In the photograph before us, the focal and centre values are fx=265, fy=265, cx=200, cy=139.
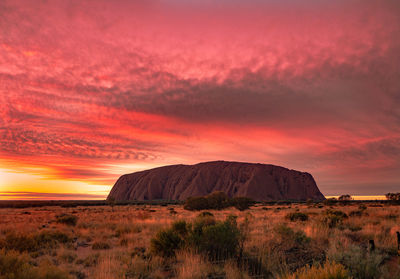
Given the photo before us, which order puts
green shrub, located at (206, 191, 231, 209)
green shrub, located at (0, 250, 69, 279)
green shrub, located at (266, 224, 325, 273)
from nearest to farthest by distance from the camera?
green shrub, located at (0, 250, 69, 279)
green shrub, located at (266, 224, 325, 273)
green shrub, located at (206, 191, 231, 209)

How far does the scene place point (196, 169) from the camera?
151875mm

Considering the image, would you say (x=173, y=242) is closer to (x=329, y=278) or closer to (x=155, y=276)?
(x=155, y=276)

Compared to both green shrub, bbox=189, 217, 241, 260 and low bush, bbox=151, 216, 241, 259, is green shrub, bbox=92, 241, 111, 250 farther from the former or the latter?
green shrub, bbox=189, 217, 241, 260

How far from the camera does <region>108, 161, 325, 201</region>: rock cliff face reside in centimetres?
13162

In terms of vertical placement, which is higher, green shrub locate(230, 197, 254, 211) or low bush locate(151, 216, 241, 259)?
low bush locate(151, 216, 241, 259)

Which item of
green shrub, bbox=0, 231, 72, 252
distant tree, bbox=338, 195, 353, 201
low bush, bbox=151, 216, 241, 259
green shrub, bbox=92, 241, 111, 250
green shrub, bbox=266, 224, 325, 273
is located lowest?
distant tree, bbox=338, 195, 353, 201

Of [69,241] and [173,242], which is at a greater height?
[173,242]

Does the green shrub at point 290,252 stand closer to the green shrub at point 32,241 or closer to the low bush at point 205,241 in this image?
the low bush at point 205,241

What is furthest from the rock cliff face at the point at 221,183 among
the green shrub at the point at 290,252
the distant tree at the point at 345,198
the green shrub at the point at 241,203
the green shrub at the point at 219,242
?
the green shrub at the point at 219,242

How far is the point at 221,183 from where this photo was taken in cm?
14025

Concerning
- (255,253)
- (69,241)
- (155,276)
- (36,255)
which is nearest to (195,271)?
(155,276)

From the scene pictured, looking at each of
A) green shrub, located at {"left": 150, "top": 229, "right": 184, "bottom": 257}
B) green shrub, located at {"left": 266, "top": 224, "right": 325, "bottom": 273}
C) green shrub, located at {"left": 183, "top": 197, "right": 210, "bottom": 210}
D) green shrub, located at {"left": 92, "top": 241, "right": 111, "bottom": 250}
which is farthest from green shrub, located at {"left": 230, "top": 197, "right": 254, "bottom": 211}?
green shrub, located at {"left": 150, "top": 229, "right": 184, "bottom": 257}

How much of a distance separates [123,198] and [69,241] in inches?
5919

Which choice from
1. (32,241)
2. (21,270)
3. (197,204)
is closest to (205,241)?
(21,270)
